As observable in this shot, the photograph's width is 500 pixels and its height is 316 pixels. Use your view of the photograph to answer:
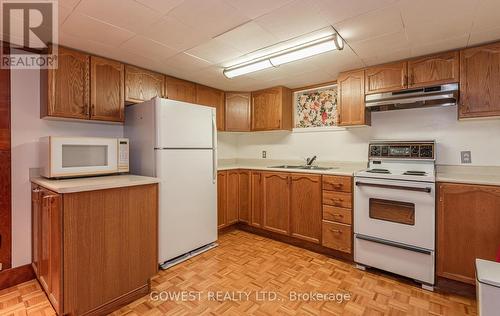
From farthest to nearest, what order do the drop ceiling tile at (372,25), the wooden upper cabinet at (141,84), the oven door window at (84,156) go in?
the wooden upper cabinet at (141,84) → the oven door window at (84,156) → the drop ceiling tile at (372,25)

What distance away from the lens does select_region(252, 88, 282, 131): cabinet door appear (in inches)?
137

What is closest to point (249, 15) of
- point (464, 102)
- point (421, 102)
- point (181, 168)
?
point (181, 168)

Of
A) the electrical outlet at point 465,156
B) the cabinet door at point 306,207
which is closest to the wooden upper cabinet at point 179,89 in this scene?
the cabinet door at point 306,207

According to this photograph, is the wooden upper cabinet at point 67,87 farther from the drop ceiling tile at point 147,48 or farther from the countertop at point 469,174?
the countertop at point 469,174

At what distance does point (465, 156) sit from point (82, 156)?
366 cm

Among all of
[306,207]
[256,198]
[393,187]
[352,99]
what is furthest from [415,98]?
[256,198]

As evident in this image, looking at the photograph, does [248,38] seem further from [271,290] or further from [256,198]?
[271,290]

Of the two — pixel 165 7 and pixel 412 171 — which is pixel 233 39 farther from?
pixel 412 171

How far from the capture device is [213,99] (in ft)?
11.7

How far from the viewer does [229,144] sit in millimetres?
4223

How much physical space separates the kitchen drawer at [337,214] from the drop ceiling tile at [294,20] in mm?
1785

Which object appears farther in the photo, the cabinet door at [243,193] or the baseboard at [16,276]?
the cabinet door at [243,193]
